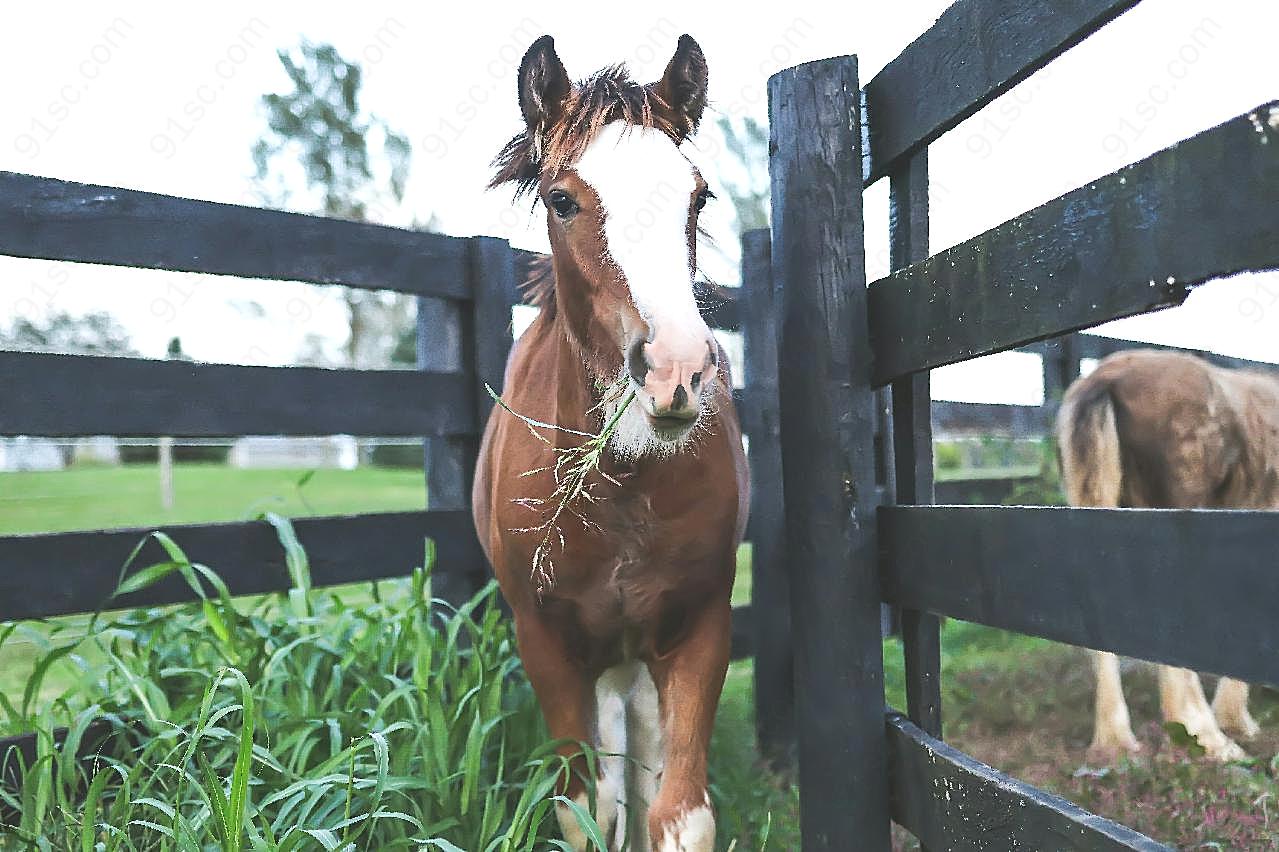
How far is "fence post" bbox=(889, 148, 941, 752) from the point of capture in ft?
5.88

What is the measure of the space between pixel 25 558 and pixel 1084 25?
2.81m

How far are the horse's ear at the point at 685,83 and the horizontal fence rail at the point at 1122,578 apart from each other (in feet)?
3.78

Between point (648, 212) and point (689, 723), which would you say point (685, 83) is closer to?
point (648, 212)

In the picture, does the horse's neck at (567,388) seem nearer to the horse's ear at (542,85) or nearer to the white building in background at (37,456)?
the horse's ear at (542,85)

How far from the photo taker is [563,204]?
1969 mm

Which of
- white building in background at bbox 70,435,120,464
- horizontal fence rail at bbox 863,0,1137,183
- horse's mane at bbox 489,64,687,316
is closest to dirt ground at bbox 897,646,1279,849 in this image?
horizontal fence rail at bbox 863,0,1137,183

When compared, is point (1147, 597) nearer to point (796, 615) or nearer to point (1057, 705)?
point (796, 615)

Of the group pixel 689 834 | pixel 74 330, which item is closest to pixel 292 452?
pixel 74 330

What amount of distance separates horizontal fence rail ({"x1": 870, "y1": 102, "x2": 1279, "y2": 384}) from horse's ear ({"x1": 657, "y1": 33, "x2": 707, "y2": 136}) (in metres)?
0.79

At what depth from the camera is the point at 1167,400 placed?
3713mm

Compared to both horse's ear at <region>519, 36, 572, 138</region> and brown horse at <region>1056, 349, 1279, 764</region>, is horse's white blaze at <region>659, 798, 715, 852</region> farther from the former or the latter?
brown horse at <region>1056, 349, 1279, 764</region>

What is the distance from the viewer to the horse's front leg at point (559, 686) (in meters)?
2.30

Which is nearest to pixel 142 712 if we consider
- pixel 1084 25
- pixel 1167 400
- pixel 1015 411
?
pixel 1084 25

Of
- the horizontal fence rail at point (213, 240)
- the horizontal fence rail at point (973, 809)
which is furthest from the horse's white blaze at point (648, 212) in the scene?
the horizontal fence rail at point (213, 240)
